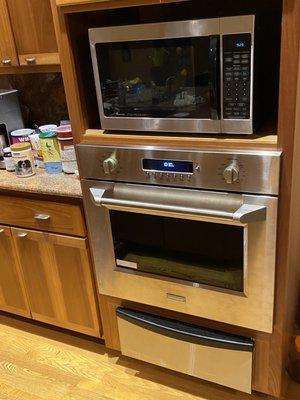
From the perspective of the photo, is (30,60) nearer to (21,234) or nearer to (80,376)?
(21,234)

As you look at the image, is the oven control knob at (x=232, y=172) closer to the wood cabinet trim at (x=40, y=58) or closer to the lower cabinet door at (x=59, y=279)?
the lower cabinet door at (x=59, y=279)

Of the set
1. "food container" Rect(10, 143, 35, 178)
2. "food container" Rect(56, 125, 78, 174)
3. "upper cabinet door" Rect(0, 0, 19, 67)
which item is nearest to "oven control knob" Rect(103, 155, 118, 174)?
"food container" Rect(56, 125, 78, 174)

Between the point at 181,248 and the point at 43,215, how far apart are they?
2.04ft

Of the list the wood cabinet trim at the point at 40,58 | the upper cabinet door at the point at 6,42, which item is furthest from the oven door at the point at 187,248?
the upper cabinet door at the point at 6,42

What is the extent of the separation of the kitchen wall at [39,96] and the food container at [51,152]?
39 centimetres

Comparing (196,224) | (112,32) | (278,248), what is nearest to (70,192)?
(196,224)

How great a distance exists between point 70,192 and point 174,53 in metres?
0.67

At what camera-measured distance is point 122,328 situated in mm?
1752

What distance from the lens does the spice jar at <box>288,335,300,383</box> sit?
1677 millimetres

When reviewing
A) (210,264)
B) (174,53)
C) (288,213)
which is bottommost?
(210,264)

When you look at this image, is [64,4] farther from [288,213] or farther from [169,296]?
[169,296]

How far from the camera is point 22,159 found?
179 cm

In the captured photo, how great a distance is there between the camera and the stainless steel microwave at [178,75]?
1.16 m

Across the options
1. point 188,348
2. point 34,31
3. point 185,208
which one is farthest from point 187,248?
point 34,31
